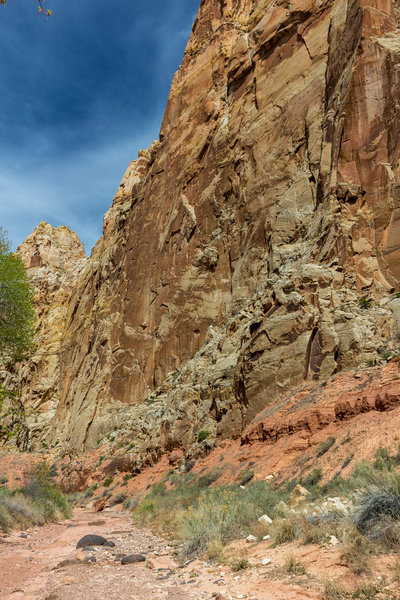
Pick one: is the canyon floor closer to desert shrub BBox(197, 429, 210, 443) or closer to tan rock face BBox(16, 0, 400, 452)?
tan rock face BBox(16, 0, 400, 452)

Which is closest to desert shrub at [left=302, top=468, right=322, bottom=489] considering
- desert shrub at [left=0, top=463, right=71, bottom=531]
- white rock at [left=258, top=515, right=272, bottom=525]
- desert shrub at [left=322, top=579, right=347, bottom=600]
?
white rock at [left=258, top=515, right=272, bottom=525]

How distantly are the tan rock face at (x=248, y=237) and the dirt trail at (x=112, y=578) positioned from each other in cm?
1056

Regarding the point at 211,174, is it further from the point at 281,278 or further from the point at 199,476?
the point at 199,476


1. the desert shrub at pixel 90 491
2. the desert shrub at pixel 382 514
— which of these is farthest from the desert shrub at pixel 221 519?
the desert shrub at pixel 90 491

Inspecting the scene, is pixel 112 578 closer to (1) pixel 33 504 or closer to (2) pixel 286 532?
(2) pixel 286 532

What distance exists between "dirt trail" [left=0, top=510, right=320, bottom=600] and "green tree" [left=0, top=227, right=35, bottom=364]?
232 inches

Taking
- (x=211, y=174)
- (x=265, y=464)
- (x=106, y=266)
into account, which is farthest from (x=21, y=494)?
(x=106, y=266)

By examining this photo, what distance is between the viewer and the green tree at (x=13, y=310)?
45.9 ft

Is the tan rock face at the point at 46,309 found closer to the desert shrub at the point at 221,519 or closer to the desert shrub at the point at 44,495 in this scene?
the desert shrub at the point at 44,495

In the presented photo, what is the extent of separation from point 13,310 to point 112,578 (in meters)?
9.71

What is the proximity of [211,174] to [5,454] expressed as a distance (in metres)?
34.6

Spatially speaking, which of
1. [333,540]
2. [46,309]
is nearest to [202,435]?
[333,540]

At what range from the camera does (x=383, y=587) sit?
4.24 m

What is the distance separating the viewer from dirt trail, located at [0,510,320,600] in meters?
5.47
